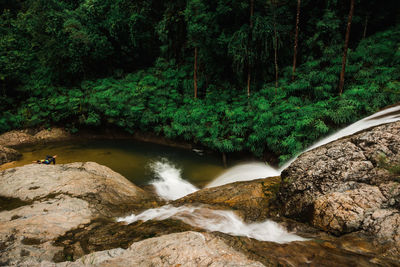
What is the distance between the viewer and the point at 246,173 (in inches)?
292

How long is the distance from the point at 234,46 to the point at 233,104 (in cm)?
309

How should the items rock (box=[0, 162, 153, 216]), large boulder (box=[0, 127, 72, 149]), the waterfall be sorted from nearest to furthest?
rock (box=[0, 162, 153, 216])
the waterfall
large boulder (box=[0, 127, 72, 149])

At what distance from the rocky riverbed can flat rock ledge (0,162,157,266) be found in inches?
0.7

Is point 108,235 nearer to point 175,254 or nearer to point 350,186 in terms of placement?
point 175,254

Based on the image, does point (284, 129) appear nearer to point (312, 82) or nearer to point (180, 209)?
point (312, 82)

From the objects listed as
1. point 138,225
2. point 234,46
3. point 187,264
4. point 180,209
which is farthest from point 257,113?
point 187,264

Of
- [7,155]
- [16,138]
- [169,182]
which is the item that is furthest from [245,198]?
[16,138]

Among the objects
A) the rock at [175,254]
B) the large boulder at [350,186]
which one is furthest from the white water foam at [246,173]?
the rock at [175,254]

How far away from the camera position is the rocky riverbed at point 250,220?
2357mm

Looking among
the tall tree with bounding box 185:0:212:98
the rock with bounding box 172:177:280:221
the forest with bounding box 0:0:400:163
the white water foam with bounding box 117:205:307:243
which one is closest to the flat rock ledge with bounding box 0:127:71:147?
the forest with bounding box 0:0:400:163

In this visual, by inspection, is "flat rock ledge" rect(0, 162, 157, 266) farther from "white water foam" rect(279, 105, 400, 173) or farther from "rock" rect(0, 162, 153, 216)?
"white water foam" rect(279, 105, 400, 173)

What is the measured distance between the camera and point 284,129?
27.5ft

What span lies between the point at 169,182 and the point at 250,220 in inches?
178

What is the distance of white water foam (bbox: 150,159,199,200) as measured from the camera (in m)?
6.73
